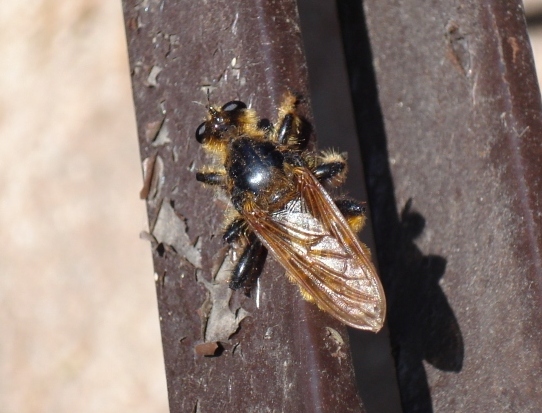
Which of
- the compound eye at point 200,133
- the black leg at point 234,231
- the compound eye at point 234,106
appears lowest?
the black leg at point 234,231

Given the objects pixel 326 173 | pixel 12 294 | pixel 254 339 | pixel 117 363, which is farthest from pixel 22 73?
pixel 254 339

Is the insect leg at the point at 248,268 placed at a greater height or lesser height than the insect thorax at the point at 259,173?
lesser

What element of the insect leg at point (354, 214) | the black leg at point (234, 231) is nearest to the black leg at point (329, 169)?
the insect leg at point (354, 214)

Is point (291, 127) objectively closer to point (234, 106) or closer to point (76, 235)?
point (234, 106)

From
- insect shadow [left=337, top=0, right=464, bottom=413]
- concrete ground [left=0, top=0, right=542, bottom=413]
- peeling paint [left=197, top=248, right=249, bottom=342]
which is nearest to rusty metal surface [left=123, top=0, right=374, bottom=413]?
peeling paint [left=197, top=248, right=249, bottom=342]

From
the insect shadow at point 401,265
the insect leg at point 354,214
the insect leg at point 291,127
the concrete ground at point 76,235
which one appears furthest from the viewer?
the concrete ground at point 76,235

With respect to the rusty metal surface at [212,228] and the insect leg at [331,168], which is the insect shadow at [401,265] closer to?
the insect leg at [331,168]
